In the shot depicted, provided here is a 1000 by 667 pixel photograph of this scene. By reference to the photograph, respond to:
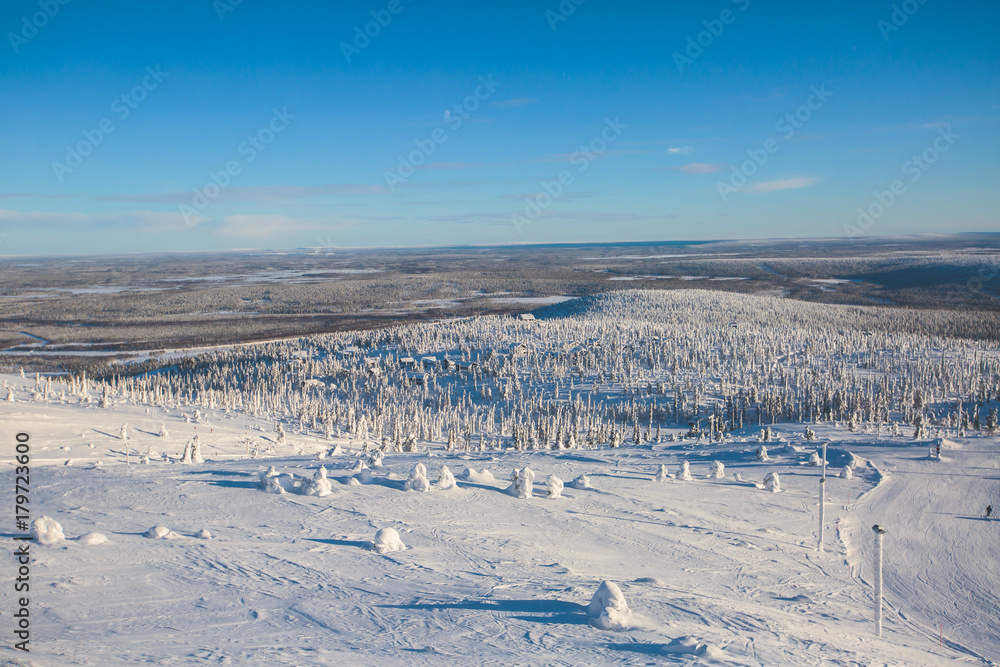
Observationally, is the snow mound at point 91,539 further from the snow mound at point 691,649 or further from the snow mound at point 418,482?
the snow mound at point 691,649

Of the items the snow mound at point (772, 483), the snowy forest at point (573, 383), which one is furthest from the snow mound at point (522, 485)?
the snowy forest at point (573, 383)

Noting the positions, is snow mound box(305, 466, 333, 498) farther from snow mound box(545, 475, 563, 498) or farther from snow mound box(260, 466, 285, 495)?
snow mound box(545, 475, 563, 498)

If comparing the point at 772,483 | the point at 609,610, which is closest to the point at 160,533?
the point at 609,610

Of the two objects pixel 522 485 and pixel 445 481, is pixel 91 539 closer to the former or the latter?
pixel 445 481

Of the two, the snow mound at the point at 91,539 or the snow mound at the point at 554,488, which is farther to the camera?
the snow mound at the point at 554,488

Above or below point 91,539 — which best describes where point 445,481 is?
below

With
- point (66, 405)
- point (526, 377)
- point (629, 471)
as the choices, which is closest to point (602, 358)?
point (526, 377)

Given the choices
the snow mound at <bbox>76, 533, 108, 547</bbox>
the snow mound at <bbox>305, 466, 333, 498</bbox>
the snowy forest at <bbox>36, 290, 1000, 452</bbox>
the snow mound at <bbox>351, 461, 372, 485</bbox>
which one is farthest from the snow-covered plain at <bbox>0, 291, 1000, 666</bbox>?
the snowy forest at <bbox>36, 290, 1000, 452</bbox>
